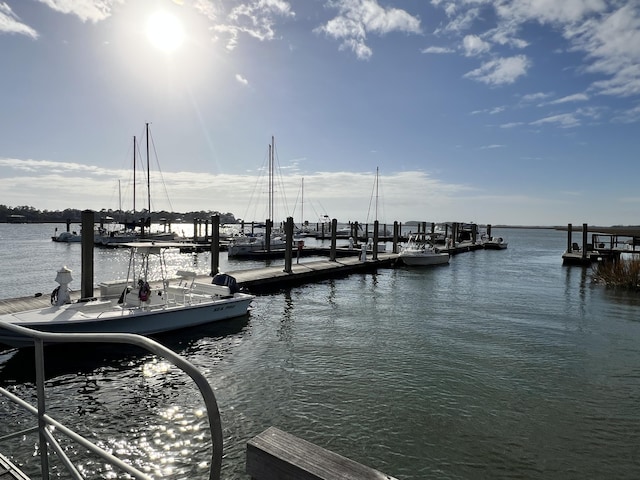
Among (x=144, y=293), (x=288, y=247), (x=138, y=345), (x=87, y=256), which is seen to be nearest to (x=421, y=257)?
(x=288, y=247)

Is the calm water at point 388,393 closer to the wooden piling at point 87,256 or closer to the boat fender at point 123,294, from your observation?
the boat fender at point 123,294

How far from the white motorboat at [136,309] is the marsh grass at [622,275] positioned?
24578 millimetres

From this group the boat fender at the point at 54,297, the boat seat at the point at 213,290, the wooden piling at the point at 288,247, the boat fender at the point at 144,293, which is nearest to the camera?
the boat fender at the point at 54,297

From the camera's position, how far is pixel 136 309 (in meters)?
13.2

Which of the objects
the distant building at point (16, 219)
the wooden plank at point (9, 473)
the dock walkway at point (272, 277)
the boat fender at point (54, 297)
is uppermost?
the distant building at point (16, 219)

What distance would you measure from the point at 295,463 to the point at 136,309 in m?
12.4

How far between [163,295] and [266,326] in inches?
158

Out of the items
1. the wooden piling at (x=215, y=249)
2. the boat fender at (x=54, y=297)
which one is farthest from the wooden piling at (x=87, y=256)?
the wooden piling at (x=215, y=249)

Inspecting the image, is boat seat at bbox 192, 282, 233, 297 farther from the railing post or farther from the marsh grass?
the marsh grass

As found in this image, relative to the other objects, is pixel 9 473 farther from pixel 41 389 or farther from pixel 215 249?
pixel 215 249

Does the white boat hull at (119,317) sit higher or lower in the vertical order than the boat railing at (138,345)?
lower

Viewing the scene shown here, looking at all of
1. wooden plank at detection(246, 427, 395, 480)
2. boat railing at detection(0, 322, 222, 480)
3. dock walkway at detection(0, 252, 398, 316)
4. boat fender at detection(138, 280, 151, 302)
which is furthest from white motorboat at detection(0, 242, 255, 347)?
wooden plank at detection(246, 427, 395, 480)

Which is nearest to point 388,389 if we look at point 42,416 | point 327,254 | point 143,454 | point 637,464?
point 637,464

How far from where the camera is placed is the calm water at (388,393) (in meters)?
7.27
